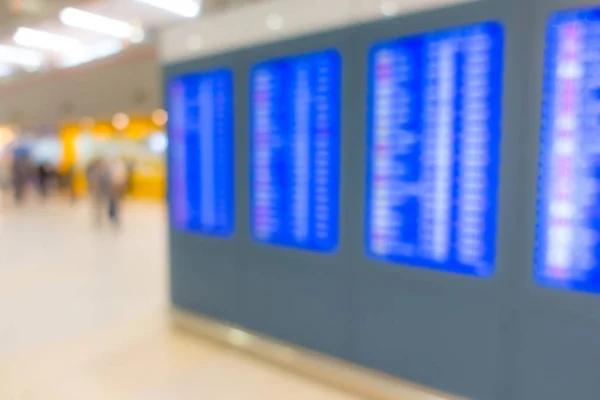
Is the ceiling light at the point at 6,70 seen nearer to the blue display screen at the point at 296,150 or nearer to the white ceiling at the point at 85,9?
the white ceiling at the point at 85,9

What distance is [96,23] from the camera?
718 cm

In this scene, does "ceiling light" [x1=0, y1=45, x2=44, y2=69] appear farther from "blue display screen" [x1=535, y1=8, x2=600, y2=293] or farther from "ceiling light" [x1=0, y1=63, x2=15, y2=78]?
"blue display screen" [x1=535, y1=8, x2=600, y2=293]

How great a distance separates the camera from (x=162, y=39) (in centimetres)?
420

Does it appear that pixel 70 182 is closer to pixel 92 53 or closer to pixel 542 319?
pixel 92 53

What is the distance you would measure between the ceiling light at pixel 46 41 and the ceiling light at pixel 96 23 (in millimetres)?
800

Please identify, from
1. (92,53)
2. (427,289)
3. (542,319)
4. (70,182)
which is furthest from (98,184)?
(542,319)

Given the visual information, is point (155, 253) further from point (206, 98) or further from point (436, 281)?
point (436, 281)

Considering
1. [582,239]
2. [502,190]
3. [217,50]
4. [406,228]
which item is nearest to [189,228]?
[217,50]

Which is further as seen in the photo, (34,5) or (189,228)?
(34,5)

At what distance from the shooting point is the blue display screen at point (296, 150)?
3.20m

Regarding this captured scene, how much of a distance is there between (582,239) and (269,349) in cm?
224

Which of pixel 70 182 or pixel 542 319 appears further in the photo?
pixel 70 182

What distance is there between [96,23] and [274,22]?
16.0 feet

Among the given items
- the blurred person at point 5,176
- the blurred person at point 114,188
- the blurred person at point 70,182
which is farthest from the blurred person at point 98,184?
A: the blurred person at point 5,176
